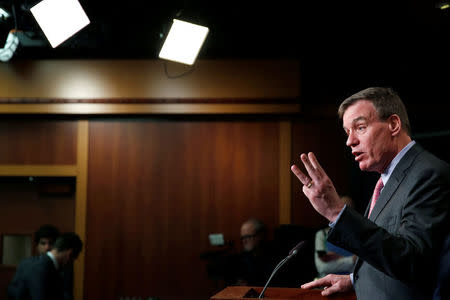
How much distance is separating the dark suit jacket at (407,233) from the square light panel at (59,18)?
2.61 meters

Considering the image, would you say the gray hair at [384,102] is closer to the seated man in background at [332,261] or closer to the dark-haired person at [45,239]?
the seated man in background at [332,261]

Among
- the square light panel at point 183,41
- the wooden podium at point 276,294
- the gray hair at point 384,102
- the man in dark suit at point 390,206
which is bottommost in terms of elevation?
the wooden podium at point 276,294

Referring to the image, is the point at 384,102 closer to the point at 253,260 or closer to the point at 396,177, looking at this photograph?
the point at 396,177

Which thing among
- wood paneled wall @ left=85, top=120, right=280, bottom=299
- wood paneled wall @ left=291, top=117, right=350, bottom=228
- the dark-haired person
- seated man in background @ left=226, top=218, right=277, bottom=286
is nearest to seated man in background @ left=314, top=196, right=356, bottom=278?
seated man in background @ left=226, top=218, right=277, bottom=286

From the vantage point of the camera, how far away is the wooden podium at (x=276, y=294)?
1.84 metres

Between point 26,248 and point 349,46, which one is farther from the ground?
point 349,46

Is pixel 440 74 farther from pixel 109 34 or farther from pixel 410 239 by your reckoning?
pixel 410 239

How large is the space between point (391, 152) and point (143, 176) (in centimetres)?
355

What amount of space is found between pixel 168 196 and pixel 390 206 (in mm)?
3525

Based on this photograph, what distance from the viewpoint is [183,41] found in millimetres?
3885

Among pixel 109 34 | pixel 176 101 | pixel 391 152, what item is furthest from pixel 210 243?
pixel 391 152

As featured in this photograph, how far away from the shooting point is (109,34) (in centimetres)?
437

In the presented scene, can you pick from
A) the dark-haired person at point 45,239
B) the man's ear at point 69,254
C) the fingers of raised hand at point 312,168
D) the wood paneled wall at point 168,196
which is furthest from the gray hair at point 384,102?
the dark-haired person at point 45,239

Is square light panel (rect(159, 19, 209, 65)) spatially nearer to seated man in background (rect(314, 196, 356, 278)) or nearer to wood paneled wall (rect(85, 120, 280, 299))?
wood paneled wall (rect(85, 120, 280, 299))
